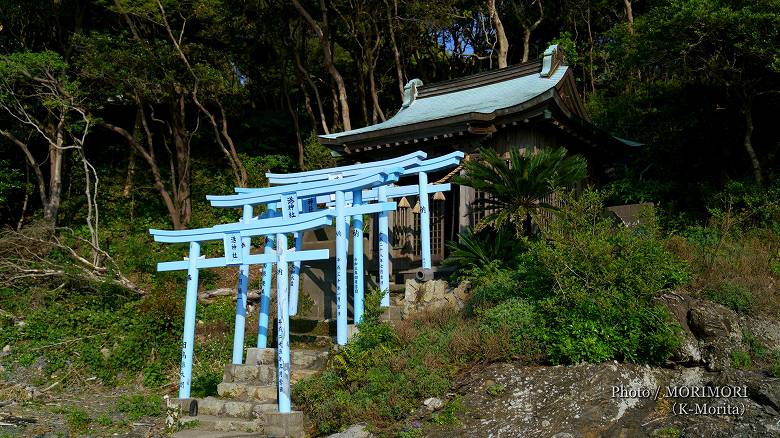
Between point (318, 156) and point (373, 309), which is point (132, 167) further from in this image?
point (373, 309)

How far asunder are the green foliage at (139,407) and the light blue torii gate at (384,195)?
273 cm

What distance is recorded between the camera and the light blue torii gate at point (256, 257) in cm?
938

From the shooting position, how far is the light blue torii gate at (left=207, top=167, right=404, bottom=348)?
10.5 metres

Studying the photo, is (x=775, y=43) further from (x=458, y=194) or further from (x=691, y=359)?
(x=691, y=359)

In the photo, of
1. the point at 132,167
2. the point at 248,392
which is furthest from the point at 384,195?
the point at 132,167

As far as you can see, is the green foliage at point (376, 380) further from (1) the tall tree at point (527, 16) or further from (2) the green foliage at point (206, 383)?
(1) the tall tree at point (527, 16)

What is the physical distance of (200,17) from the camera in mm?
24047

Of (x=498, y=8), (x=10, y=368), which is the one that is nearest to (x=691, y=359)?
(x=10, y=368)

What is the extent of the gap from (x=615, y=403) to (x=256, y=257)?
5.21 metres

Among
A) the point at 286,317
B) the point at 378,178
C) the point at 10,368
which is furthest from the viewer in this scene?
the point at 10,368

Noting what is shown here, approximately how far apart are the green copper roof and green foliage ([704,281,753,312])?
5.77 meters

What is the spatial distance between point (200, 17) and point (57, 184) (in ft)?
23.9

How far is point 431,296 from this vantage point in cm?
1195

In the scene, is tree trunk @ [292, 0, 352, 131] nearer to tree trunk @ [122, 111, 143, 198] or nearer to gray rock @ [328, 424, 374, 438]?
tree trunk @ [122, 111, 143, 198]
